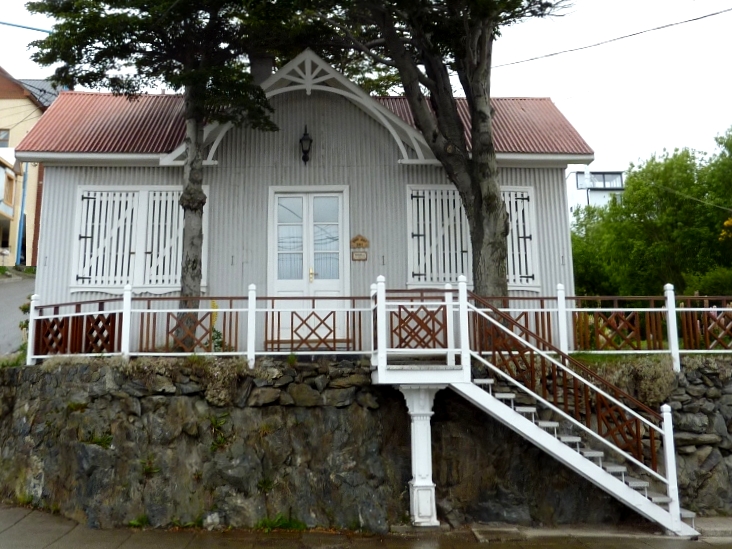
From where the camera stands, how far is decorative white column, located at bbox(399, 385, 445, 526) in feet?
28.1

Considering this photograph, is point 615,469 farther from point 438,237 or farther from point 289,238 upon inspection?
point 289,238

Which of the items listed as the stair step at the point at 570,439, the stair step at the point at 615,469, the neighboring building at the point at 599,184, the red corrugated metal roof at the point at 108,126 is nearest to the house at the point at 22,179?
the red corrugated metal roof at the point at 108,126

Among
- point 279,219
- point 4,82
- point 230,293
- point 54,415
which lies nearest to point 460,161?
point 279,219

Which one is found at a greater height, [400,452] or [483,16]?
[483,16]

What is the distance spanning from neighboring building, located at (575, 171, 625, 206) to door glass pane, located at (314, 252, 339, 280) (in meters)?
45.3

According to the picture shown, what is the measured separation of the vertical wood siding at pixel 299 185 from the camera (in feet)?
38.0

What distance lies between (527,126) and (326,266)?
500cm

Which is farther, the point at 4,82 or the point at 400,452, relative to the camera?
the point at 4,82

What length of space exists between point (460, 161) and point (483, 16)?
7.55 feet

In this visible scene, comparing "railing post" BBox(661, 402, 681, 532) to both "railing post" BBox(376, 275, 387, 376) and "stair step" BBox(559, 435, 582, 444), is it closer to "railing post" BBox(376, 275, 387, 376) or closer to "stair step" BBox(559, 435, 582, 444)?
"stair step" BBox(559, 435, 582, 444)

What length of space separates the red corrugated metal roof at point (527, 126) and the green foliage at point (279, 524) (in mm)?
7184

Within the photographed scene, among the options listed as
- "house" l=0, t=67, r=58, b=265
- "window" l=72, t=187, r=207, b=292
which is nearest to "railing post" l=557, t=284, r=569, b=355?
"window" l=72, t=187, r=207, b=292

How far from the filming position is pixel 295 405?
9.03m

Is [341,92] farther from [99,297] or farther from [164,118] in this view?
[99,297]
